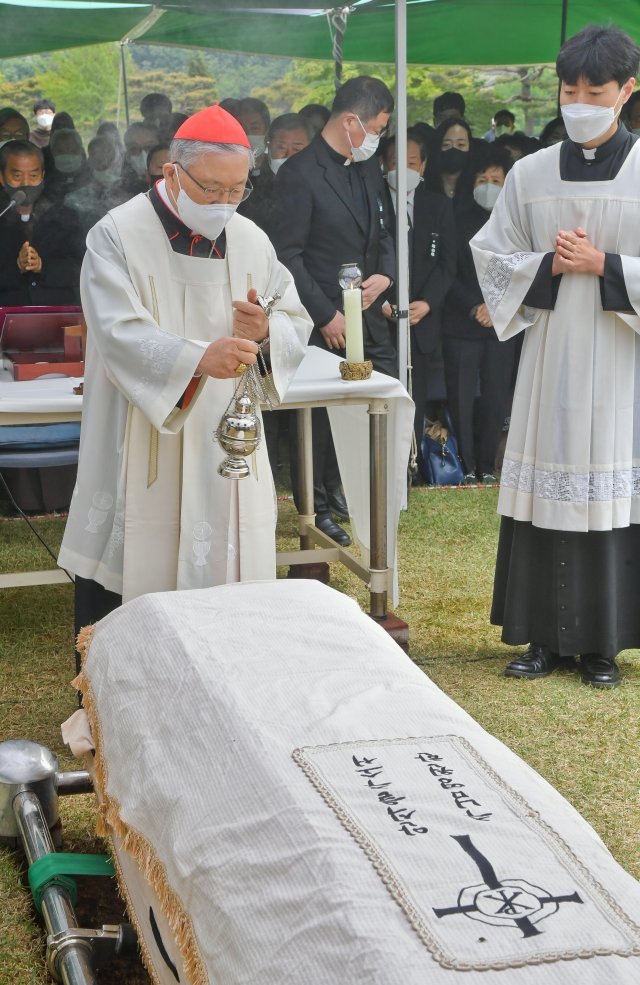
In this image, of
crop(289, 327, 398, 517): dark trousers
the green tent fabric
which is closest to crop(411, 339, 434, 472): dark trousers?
crop(289, 327, 398, 517): dark trousers

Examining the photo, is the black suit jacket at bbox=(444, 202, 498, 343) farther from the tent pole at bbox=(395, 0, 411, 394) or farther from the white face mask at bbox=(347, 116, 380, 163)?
the white face mask at bbox=(347, 116, 380, 163)

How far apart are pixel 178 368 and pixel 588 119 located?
1.57 metres

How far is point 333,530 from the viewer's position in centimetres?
582

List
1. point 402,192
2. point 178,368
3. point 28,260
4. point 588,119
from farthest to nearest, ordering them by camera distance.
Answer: point 28,260 → point 402,192 → point 588,119 → point 178,368

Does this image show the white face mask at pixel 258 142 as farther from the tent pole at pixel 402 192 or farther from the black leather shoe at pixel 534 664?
the black leather shoe at pixel 534 664

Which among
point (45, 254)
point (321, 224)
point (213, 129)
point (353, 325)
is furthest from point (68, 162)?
point (213, 129)

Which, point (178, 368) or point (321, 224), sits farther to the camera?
point (321, 224)

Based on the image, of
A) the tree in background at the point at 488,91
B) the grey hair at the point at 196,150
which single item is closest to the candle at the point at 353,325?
the grey hair at the point at 196,150

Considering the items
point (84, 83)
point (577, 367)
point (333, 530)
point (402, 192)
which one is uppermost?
point (84, 83)

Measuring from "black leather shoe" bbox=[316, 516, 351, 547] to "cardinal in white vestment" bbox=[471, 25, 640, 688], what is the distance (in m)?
1.69

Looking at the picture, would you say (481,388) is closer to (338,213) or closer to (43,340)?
(338,213)

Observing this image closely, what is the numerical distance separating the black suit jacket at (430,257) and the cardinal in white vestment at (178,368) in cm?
336

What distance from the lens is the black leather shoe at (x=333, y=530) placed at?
→ 18.9 feet

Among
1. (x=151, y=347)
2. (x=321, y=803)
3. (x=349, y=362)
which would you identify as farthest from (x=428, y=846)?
(x=349, y=362)
